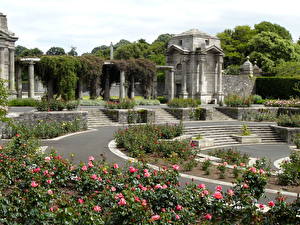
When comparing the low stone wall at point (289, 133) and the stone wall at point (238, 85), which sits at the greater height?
the stone wall at point (238, 85)

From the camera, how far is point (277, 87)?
4066 centimetres

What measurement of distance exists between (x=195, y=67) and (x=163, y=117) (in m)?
11.2

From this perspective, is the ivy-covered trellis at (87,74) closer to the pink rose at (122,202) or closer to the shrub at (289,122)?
the shrub at (289,122)

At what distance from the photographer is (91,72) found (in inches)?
1241

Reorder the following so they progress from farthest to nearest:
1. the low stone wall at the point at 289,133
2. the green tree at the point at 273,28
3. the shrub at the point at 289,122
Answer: the green tree at the point at 273,28, the shrub at the point at 289,122, the low stone wall at the point at 289,133

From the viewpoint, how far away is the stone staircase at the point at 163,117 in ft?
81.1

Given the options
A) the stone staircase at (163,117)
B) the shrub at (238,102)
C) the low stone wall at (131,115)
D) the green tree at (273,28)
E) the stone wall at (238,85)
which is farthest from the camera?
the green tree at (273,28)

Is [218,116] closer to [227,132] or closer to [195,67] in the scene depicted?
[227,132]

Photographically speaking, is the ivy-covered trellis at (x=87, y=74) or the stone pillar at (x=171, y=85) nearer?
the ivy-covered trellis at (x=87, y=74)

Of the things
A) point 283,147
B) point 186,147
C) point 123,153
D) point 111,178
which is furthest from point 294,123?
point 111,178

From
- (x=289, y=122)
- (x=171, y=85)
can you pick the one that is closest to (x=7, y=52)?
(x=171, y=85)

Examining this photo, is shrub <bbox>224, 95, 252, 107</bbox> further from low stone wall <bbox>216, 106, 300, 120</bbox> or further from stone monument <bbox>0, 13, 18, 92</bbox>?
stone monument <bbox>0, 13, 18, 92</bbox>

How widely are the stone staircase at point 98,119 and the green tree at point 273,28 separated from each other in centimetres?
4392

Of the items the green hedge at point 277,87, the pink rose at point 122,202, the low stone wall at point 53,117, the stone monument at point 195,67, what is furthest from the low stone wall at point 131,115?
the green hedge at point 277,87
